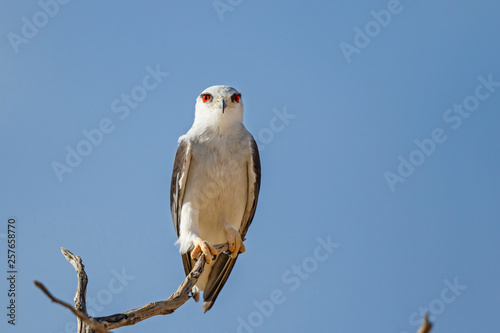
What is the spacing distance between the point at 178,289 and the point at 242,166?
8.02 feet

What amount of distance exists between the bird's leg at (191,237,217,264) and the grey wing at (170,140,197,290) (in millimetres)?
531

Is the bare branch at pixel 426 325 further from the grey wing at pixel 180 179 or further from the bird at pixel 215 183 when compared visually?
the grey wing at pixel 180 179

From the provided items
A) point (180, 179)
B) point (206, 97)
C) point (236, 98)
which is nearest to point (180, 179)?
point (180, 179)

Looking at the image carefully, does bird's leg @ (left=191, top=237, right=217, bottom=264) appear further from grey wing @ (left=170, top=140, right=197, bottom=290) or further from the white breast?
grey wing @ (left=170, top=140, right=197, bottom=290)

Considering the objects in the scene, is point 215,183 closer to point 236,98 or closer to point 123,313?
point 236,98

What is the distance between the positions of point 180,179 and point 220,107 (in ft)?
3.77

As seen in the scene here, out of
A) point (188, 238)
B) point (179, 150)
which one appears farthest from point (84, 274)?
point (179, 150)

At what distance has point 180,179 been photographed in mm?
7301

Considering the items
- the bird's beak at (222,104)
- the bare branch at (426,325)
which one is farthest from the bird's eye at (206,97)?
the bare branch at (426,325)

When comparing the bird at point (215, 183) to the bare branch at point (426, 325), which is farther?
the bird at point (215, 183)

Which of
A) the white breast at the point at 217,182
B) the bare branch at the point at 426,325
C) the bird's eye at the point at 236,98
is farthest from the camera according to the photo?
A: the bird's eye at the point at 236,98

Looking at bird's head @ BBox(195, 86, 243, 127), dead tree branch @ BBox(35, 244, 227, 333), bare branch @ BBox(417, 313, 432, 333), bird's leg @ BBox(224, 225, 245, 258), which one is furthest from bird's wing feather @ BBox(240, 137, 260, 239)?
bare branch @ BBox(417, 313, 432, 333)

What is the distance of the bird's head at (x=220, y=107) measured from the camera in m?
7.46

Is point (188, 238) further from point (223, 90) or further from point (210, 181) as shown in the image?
point (223, 90)
